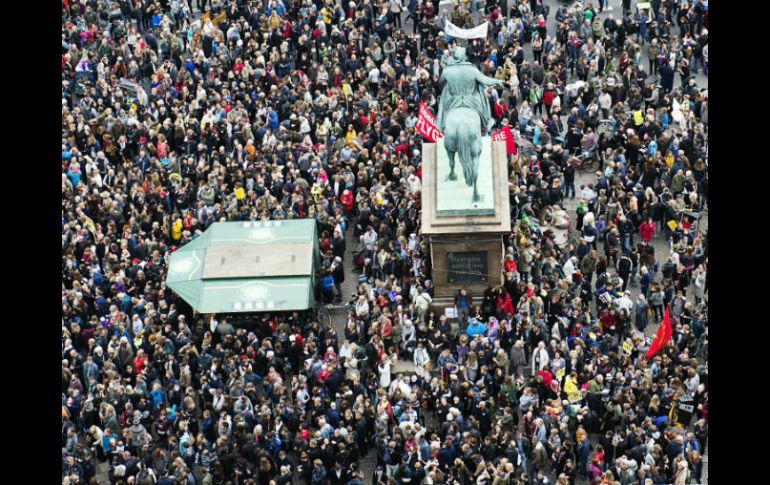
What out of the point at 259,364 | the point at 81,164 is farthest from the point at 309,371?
the point at 81,164

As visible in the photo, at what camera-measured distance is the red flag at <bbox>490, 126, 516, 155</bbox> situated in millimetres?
53031

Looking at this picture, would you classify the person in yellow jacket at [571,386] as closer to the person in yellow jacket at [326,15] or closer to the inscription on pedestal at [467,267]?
the inscription on pedestal at [467,267]

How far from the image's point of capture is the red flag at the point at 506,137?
2088 inches

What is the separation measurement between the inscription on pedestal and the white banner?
1395cm

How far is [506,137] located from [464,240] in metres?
5.00

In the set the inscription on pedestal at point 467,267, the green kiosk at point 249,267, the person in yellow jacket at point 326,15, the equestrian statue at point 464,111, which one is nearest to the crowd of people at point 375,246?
the person in yellow jacket at point 326,15

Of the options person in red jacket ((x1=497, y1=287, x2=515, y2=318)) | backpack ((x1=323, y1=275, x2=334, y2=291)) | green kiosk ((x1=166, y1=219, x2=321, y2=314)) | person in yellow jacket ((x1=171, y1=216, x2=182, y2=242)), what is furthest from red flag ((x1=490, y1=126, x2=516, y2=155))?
person in yellow jacket ((x1=171, y1=216, x2=182, y2=242))

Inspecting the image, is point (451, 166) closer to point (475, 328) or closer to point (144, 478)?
point (475, 328)

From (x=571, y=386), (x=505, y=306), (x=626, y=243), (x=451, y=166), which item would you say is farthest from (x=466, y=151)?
(x=571, y=386)

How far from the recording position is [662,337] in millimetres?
44969

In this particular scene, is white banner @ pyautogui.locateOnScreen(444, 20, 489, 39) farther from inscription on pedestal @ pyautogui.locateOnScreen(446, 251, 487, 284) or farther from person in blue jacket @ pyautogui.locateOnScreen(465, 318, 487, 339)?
person in blue jacket @ pyautogui.locateOnScreen(465, 318, 487, 339)

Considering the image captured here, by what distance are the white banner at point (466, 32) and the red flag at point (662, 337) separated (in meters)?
19.1

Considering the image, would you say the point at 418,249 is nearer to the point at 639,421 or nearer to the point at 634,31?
the point at 639,421

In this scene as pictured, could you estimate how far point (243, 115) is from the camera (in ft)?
192
